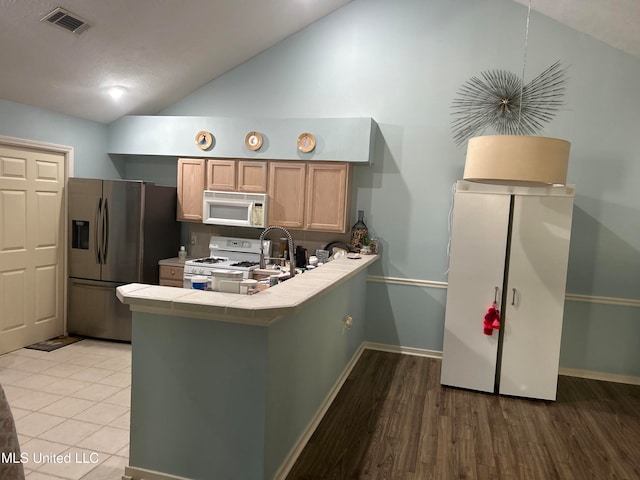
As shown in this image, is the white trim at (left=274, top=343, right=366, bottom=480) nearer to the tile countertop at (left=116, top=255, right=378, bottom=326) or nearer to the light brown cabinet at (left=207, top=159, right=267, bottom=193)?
the tile countertop at (left=116, top=255, right=378, bottom=326)

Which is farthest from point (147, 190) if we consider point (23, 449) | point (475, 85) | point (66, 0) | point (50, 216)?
point (475, 85)

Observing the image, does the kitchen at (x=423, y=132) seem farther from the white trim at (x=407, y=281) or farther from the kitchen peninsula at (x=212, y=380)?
the kitchen peninsula at (x=212, y=380)

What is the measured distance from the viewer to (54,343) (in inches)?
185

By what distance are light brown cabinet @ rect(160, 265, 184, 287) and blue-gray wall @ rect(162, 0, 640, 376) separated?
1.83 meters

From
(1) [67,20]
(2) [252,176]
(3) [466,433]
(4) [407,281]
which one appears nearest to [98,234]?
(2) [252,176]

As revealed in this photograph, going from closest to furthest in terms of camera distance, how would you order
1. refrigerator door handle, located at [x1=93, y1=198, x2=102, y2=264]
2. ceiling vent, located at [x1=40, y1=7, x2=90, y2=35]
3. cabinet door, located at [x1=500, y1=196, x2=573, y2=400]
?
1. ceiling vent, located at [x1=40, y1=7, x2=90, y2=35]
2. cabinet door, located at [x1=500, y1=196, x2=573, y2=400]
3. refrigerator door handle, located at [x1=93, y1=198, x2=102, y2=264]

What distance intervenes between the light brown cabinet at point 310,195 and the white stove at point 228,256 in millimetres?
431

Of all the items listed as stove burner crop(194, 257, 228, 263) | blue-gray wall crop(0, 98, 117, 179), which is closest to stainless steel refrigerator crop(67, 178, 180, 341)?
blue-gray wall crop(0, 98, 117, 179)

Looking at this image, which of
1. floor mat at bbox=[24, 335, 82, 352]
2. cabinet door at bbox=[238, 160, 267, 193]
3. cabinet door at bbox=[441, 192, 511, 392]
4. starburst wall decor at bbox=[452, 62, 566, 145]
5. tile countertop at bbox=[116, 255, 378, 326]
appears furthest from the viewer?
cabinet door at bbox=[238, 160, 267, 193]

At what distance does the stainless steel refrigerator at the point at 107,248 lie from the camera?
4742mm

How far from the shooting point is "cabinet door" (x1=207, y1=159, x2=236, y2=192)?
4.98 meters

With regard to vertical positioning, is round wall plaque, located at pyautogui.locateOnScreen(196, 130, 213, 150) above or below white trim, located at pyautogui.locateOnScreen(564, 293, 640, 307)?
above

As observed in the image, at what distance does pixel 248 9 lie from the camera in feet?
13.6

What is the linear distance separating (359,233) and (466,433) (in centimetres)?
221
